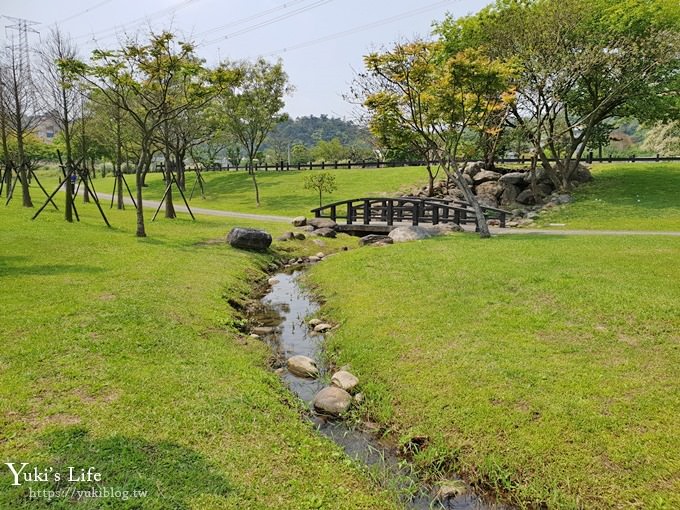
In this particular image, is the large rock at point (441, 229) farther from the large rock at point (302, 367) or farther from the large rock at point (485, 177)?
the large rock at point (302, 367)

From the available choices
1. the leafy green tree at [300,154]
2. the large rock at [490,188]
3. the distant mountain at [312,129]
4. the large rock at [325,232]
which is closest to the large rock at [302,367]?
the large rock at [325,232]

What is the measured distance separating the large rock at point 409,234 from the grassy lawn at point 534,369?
615 centimetres

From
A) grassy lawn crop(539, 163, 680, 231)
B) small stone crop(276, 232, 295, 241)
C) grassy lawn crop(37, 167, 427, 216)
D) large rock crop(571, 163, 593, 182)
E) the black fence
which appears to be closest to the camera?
small stone crop(276, 232, 295, 241)

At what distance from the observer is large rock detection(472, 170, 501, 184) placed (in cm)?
2758

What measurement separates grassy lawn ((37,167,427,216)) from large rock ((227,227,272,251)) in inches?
519

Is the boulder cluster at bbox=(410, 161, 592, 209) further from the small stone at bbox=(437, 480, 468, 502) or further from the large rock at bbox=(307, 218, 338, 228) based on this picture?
the small stone at bbox=(437, 480, 468, 502)

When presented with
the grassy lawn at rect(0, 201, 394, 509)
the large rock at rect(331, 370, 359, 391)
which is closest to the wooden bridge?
the grassy lawn at rect(0, 201, 394, 509)

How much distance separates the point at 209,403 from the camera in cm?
551

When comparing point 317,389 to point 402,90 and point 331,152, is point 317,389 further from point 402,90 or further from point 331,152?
point 331,152

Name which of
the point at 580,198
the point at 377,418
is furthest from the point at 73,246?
the point at 580,198

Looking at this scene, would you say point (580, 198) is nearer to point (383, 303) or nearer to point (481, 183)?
point (481, 183)

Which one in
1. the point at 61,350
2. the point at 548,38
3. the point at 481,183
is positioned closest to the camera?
the point at 61,350

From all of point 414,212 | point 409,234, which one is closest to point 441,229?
point 409,234

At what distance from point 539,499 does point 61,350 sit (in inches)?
232
